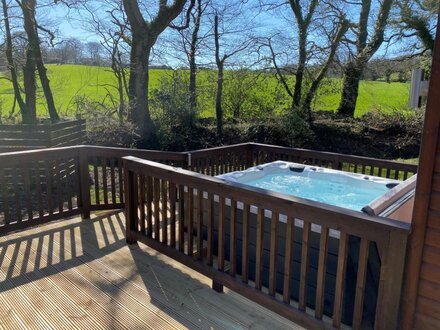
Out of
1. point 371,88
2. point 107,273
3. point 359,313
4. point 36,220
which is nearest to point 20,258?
point 36,220

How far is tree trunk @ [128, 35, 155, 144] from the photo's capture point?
7.67 m

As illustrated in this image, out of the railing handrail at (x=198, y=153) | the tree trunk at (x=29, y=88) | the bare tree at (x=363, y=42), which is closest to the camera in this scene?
the railing handrail at (x=198, y=153)

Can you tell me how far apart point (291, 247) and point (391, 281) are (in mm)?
536

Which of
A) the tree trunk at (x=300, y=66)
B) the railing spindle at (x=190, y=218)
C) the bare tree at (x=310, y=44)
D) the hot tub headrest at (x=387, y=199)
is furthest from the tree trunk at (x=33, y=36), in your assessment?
the hot tub headrest at (x=387, y=199)

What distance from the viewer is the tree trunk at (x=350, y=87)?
9.05 m

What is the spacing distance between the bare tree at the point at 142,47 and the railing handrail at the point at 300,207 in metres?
5.46

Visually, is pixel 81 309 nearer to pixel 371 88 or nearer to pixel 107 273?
pixel 107 273

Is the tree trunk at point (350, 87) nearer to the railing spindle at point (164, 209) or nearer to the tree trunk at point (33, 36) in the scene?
the tree trunk at point (33, 36)

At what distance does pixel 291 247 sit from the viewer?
1985 mm

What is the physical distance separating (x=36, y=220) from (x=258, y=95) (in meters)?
6.64

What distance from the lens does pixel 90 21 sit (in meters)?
7.78

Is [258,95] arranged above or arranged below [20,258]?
above

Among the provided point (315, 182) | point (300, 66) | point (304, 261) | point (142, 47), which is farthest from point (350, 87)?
point (304, 261)

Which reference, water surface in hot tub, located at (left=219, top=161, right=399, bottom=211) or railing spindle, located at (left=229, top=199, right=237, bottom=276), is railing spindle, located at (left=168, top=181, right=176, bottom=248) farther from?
water surface in hot tub, located at (left=219, top=161, right=399, bottom=211)
